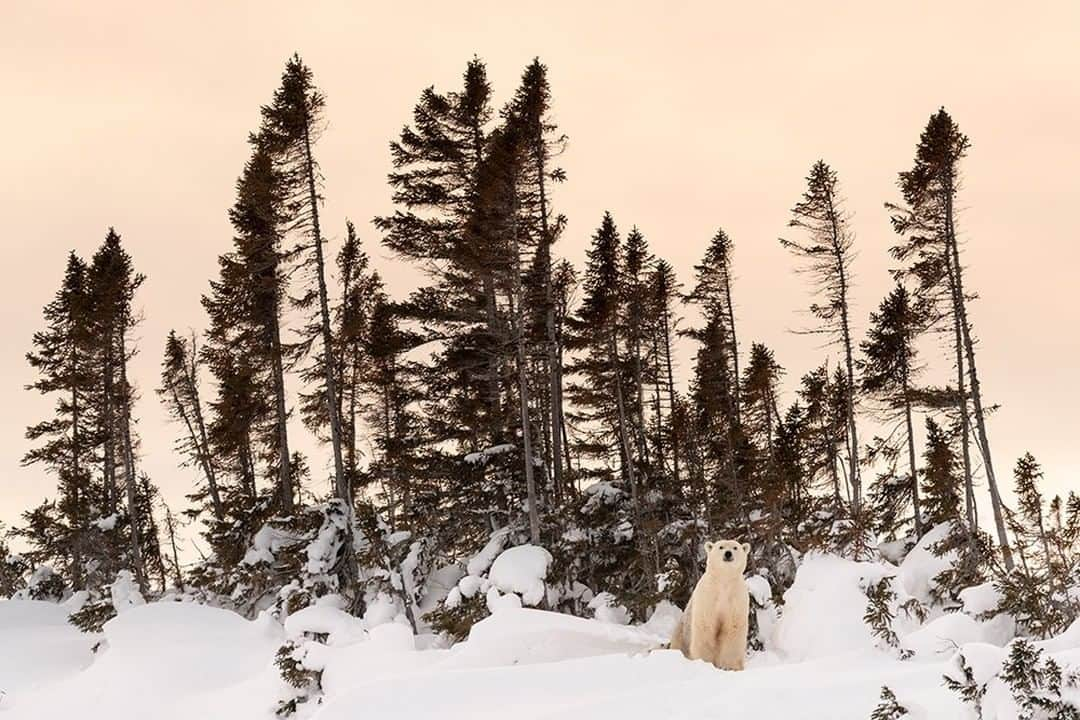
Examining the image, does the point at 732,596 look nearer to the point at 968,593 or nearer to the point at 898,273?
the point at 968,593

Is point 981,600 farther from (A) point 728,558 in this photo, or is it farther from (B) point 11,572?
(B) point 11,572

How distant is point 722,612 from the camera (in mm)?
10953

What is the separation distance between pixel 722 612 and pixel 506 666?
2631 millimetres

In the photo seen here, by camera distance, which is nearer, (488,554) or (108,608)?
(488,554)

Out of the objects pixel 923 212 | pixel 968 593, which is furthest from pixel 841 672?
pixel 923 212

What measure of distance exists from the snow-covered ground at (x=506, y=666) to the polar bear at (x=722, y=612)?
35.4 inches

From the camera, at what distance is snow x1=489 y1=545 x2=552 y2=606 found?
711 inches

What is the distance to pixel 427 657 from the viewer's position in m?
13.4

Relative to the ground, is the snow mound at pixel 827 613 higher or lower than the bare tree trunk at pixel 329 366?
lower

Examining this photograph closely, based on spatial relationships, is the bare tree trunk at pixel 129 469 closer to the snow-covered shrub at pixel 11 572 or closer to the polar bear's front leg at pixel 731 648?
the snow-covered shrub at pixel 11 572

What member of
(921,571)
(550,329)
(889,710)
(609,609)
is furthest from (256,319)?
(889,710)

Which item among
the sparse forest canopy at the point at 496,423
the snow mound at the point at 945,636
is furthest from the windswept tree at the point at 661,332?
the snow mound at the point at 945,636

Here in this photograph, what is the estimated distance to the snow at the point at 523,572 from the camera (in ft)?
59.2

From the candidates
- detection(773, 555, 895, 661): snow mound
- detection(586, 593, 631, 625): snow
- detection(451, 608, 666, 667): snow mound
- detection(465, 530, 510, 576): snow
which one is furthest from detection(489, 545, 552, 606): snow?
detection(451, 608, 666, 667): snow mound
